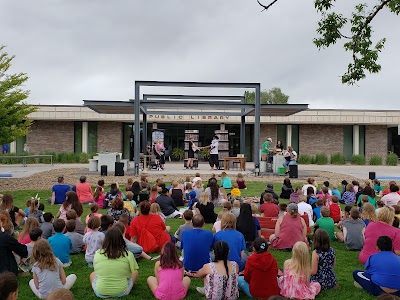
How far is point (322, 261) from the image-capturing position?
20.8 ft

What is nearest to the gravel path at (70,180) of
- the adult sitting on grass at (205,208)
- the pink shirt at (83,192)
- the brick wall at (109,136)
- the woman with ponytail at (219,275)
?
the pink shirt at (83,192)

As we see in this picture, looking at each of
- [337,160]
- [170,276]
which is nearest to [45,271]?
[170,276]

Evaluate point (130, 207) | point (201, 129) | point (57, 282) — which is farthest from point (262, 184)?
point (201, 129)

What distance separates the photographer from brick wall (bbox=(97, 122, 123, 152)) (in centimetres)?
4231

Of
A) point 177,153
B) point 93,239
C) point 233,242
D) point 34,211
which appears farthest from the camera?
point 177,153

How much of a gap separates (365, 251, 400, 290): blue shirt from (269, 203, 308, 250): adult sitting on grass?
230 cm

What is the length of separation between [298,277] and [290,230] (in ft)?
8.26

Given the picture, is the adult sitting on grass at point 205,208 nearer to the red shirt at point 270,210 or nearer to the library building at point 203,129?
the red shirt at point 270,210

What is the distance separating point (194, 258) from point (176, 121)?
34791 mm

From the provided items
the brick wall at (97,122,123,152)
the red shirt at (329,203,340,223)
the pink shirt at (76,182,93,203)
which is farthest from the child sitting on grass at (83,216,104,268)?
the brick wall at (97,122,123,152)

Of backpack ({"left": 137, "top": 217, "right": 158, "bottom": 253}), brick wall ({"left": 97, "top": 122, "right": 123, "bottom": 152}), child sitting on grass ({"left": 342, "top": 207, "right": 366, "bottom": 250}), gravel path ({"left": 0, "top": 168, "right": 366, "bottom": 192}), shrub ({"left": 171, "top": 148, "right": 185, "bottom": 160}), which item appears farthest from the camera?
shrub ({"left": 171, "top": 148, "right": 185, "bottom": 160})

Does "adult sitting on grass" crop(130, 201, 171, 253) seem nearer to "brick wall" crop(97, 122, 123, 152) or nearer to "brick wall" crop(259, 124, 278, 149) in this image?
"brick wall" crop(97, 122, 123, 152)

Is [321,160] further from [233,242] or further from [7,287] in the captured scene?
[7,287]

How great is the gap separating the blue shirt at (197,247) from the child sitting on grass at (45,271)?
195cm
